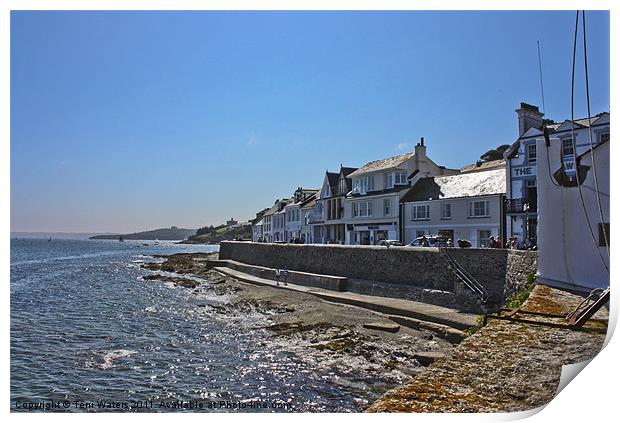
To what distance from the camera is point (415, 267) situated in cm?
2184

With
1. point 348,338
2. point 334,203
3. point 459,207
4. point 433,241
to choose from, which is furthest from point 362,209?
point 348,338

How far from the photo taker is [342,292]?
24.8 m

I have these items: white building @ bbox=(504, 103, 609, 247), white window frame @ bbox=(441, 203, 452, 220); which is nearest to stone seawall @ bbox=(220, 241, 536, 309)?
white building @ bbox=(504, 103, 609, 247)

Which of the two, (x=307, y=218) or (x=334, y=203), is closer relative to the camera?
(x=334, y=203)

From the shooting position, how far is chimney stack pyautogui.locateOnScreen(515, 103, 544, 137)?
26172 millimetres

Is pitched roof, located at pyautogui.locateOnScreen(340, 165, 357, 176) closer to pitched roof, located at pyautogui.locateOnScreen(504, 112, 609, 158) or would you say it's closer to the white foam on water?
pitched roof, located at pyautogui.locateOnScreen(504, 112, 609, 158)

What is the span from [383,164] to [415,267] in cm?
1651

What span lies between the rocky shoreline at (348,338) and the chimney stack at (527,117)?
1444 centimetres

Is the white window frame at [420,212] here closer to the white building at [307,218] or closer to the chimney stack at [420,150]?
the chimney stack at [420,150]

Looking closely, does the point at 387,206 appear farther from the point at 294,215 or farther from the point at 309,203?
the point at 294,215

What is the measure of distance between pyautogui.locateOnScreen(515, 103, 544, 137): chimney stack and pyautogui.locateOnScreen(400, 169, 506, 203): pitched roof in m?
2.90

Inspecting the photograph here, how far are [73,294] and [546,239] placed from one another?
2674cm

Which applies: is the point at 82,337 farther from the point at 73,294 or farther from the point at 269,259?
the point at 269,259
